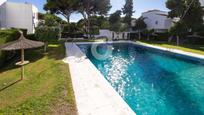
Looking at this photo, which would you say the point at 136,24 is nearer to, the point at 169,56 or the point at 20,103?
the point at 169,56

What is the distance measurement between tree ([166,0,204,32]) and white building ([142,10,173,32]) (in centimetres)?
624

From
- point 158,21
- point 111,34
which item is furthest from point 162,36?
point 111,34

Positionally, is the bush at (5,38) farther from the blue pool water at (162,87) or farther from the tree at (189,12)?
the tree at (189,12)

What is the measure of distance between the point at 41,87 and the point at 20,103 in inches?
63.2

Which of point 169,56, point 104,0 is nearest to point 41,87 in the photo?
point 169,56

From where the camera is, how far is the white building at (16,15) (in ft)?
77.1

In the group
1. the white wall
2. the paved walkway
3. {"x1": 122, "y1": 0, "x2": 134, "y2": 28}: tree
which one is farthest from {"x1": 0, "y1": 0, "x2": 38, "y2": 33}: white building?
the white wall

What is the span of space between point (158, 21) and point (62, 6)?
62.5 ft

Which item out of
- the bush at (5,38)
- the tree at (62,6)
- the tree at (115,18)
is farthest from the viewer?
the tree at (115,18)

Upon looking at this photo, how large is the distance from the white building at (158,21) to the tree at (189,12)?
6242mm

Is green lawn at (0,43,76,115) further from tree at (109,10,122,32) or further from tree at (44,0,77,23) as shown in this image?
tree at (109,10,122,32)

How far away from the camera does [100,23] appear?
37.3 meters

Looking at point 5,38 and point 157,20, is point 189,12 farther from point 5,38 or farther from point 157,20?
point 5,38

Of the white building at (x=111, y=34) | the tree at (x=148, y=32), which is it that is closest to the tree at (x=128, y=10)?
the white building at (x=111, y=34)
